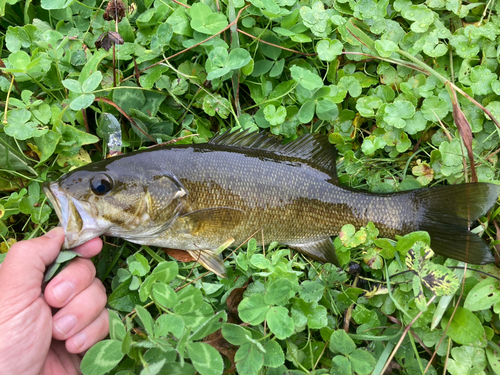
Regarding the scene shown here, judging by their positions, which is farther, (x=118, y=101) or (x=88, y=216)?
(x=118, y=101)

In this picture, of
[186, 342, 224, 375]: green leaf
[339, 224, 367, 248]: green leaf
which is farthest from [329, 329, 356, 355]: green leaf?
[186, 342, 224, 375]: green leaf

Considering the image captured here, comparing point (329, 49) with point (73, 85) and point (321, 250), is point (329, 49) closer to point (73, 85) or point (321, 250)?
point (321, 250)

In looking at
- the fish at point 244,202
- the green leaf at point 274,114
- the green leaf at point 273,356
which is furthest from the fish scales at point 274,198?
the green leaf at point 273,356

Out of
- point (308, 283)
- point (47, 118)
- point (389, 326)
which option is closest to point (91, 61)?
point (47, 118)

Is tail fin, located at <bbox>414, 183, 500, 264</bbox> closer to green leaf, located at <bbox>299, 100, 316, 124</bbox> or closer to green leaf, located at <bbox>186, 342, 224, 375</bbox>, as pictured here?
green leaf, located at <bbox>299, 100, 316, 124</bbox>

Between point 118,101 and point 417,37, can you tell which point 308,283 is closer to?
point 118,101

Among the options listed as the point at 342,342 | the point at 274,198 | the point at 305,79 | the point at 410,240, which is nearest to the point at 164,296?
the point at 274,198

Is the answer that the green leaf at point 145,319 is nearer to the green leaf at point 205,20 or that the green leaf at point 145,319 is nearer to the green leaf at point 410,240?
the green leaf at point 410,240
